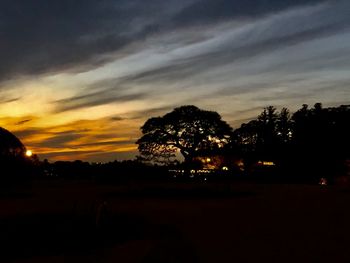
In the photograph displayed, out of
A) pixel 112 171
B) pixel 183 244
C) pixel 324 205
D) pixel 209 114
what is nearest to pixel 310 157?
pixel 209 114

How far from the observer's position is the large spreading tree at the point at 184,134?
43562 millimetres

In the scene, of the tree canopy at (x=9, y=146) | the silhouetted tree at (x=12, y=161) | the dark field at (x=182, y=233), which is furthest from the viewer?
the tree canopy at (x=9, y=146)

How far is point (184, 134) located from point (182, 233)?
32.6m

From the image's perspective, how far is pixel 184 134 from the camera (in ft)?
143

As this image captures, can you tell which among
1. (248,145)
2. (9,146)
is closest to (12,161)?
(9,146)

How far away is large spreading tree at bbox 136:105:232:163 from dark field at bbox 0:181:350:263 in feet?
85.5

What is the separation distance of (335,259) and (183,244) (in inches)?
127

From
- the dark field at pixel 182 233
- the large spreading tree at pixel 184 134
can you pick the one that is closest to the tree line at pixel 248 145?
the large spreading tree at pixel 184 134

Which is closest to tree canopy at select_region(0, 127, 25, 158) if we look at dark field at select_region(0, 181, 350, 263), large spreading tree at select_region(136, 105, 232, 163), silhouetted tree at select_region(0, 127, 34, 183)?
silhouetted tree at select_region(0, 127, 34, 183)

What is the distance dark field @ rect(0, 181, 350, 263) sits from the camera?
28.2 ft

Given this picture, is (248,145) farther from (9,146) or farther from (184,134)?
(9,146)

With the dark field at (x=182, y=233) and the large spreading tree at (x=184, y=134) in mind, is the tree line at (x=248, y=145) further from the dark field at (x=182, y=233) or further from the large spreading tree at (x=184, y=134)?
the dark field at (x=182, y=233)

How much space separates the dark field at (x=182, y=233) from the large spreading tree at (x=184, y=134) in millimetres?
26058

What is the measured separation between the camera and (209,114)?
147 feet
